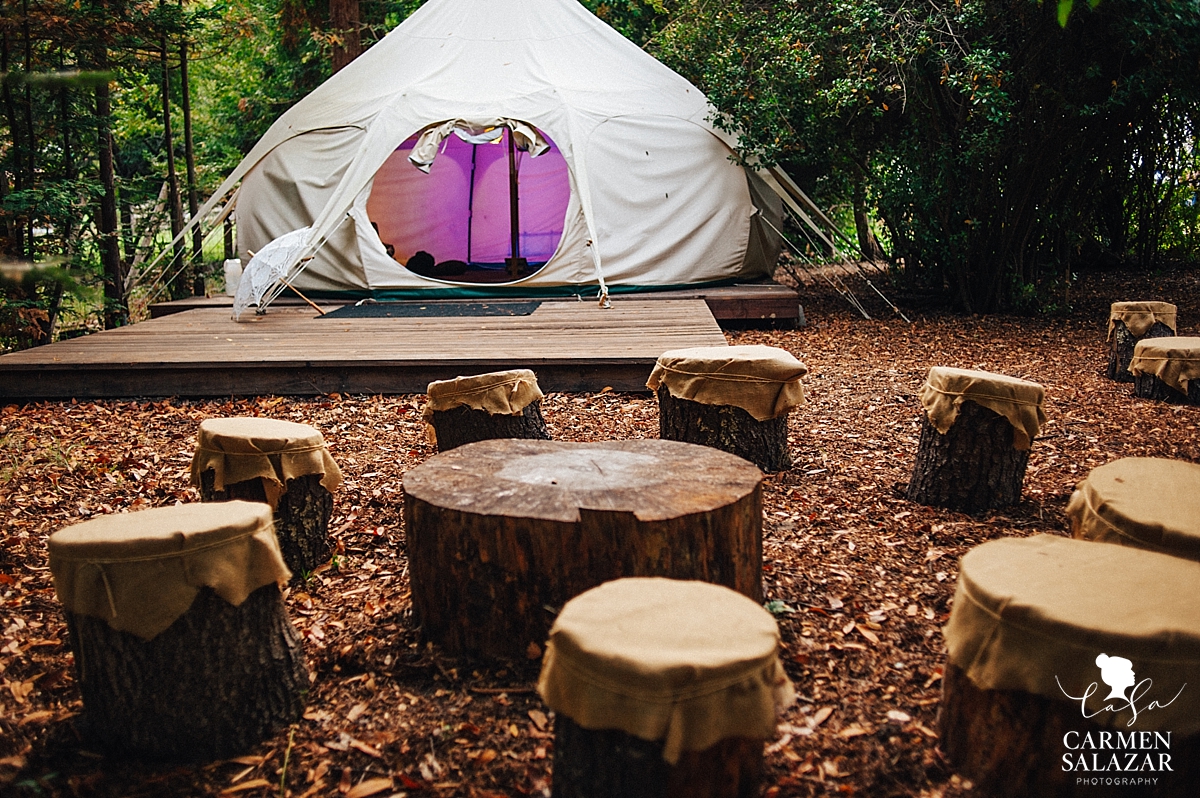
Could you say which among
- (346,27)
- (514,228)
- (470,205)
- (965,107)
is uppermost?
(346,27)

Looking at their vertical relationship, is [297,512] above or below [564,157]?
below

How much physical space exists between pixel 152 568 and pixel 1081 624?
1915mm

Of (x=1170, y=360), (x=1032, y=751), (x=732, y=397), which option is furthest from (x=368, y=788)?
(x=1170, y=360)

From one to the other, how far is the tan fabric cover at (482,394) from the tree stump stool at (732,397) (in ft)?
2.07

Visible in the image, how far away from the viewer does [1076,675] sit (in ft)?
5.19

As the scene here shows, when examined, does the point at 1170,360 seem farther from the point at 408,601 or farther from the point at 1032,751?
the point at 408,601

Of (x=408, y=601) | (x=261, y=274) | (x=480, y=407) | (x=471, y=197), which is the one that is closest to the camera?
(x=408, y=601)

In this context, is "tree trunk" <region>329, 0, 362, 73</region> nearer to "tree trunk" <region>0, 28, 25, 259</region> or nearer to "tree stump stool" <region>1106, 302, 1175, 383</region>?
"tree trunk" <region>0, 28, 25, 259</region>

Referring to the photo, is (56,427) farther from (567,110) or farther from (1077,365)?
(1077,365)

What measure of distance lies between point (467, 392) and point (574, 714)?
90.8 inches

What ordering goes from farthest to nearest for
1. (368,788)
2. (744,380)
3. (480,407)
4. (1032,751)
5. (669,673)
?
1. (480,407)
2. (744,380)
3. (368,788)
4. (1032,751)
5. (669,673)

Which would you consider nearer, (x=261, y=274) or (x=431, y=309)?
(x=261, y=274)

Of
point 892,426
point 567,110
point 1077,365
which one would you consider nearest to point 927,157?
point 1077,365

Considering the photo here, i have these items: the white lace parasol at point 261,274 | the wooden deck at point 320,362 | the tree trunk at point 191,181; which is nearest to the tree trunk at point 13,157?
the wooden deck at point 320,362
